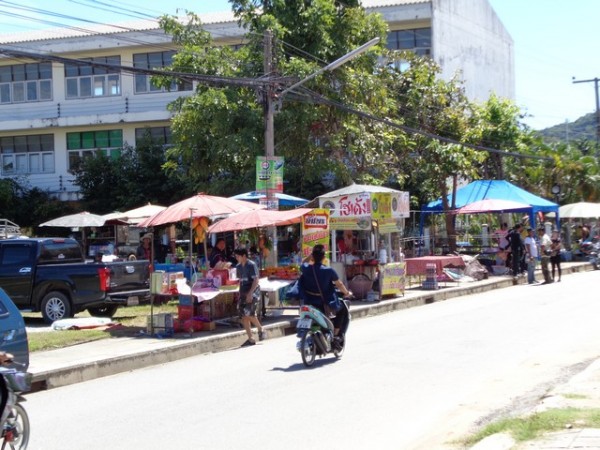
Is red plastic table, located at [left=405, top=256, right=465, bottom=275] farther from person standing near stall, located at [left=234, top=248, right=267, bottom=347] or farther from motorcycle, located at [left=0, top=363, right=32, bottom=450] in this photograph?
motorcycle, located at [left=0, top=363, right=32, bottom=450]

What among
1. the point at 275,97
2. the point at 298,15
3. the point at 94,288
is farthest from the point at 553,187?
the point at 94,288

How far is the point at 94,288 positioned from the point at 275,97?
253 inches

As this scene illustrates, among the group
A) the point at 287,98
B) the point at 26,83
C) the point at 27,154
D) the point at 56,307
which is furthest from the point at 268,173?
the point at 26,83

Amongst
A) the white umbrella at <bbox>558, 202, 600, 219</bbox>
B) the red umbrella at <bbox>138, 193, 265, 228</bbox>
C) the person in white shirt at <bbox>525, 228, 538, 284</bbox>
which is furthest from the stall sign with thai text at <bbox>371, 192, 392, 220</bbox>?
the white umbrella at <bbox>558, 202, 600, 219</bbox>

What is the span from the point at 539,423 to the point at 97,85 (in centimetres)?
3588

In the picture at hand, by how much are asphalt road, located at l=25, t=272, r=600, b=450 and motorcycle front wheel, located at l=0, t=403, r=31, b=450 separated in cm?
92

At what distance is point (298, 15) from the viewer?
25.5m

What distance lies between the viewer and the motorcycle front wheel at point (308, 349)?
1186 centimetres

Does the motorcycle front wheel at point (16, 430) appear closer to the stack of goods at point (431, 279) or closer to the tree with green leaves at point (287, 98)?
the tree with green leaves at point (287, 98)

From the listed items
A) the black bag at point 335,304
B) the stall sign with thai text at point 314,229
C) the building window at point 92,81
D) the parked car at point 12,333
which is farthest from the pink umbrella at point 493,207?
the parked car at point 12,333

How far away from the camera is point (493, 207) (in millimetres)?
30125

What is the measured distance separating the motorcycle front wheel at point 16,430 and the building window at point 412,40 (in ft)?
110

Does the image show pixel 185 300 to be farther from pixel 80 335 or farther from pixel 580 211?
pixel 580 211

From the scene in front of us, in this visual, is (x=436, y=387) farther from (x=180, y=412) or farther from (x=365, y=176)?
(x=365, y=176)
